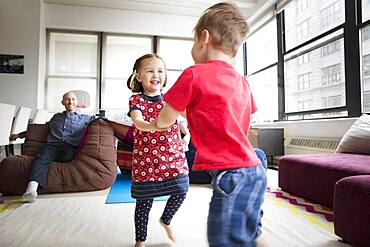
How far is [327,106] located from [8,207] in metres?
3.64

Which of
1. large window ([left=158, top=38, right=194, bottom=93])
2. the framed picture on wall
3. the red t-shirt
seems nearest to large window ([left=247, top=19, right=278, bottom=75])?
large window ([left=158, top=38, right=194, bottom=93])

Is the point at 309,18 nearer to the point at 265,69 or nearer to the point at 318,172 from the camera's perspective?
the point at 265,69

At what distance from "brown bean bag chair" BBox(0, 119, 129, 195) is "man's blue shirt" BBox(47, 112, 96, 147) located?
78 millimetres

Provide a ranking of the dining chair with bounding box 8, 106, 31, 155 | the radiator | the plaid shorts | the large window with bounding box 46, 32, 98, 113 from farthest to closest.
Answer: the large window with bounding box 46, 32, 98, 113, the dining chair with bounding box 8, 106, 31, 155, the radiator, the plaid shorts

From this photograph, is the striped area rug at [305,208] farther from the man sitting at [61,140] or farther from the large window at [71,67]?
the large window at [71,67]

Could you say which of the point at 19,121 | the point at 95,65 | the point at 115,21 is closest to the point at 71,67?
the point at 95,65

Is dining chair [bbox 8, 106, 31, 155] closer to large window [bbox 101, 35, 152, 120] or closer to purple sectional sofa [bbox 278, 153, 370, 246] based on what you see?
large window [bbox 101, 35, 152, 120]

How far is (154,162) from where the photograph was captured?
1.18 meters

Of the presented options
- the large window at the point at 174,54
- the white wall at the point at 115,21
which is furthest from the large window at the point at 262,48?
the white wall at the point at 115,21

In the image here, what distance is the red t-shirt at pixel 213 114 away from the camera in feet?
2.28

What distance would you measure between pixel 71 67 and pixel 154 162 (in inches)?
217

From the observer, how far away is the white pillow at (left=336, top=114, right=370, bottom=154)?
210cm

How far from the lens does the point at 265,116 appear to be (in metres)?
5.13

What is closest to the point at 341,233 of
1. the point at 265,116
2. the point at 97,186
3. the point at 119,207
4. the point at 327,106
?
the point at 119,207
